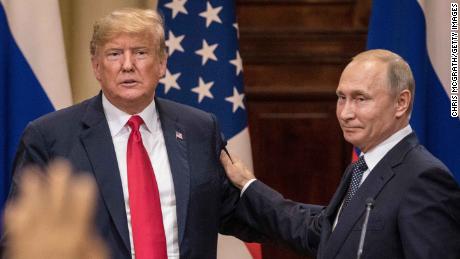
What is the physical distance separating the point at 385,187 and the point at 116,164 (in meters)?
0.72

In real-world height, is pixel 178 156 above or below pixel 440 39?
below

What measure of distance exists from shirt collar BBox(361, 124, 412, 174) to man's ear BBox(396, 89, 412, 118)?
0.05m

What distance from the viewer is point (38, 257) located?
2.00 feet

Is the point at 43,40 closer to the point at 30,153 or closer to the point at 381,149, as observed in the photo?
the point at 30,153

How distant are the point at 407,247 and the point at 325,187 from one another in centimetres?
179

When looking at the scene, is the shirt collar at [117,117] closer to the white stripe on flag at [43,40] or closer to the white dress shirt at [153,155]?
the white dress shirt at [153,155]

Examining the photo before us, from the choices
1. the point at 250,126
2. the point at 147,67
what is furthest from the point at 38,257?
the point at 250,126

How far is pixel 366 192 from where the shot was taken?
6.41 ft

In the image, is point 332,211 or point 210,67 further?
point 210,67

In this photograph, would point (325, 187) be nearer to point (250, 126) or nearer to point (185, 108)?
point (250, 126)

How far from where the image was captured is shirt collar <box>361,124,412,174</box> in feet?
6.55

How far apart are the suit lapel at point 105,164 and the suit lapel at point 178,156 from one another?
5.9 inches

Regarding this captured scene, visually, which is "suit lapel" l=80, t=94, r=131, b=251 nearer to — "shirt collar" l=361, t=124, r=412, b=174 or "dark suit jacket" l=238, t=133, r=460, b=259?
"dark suit jacket" l=238, t=133, r=460, b=259

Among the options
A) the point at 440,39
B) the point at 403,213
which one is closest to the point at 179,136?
the point at 403,213
